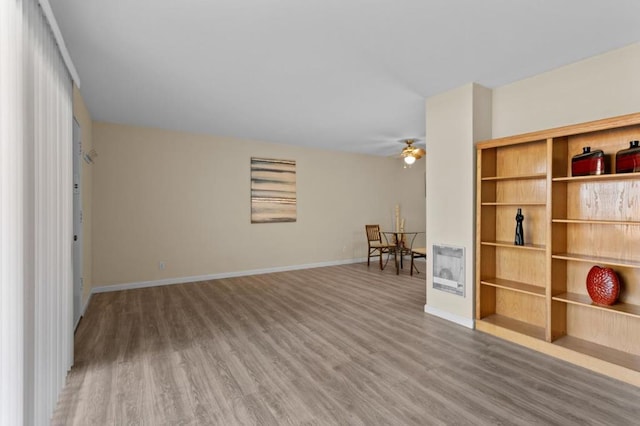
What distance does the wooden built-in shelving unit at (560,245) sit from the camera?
8.35 feet

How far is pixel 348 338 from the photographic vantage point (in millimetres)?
3102

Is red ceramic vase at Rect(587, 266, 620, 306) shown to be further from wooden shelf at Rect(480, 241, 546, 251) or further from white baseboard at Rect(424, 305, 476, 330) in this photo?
white baseboard at Rect(424, 305, 476, 330)

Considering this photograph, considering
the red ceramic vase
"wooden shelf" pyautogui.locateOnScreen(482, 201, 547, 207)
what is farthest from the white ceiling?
the red ceramic vase

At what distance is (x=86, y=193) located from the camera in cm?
430

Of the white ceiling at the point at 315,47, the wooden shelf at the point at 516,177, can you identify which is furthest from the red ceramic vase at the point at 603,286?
the white ceiling at the point at 315,47

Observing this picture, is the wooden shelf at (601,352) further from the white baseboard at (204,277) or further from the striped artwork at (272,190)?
the striped artwork at (272,190)

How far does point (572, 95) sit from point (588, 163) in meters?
0.75

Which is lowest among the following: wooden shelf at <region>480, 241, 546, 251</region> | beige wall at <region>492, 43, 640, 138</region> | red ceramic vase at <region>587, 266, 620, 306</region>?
red ceramic vase at <region>587, 266, 620, 306</region>

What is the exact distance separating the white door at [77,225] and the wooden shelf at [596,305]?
4883 millimetres

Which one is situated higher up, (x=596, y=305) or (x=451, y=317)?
(x=596, y=305)

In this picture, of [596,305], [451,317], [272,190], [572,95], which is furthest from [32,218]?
[272,190]

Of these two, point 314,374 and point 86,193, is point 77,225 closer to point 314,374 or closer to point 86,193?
point 86,193

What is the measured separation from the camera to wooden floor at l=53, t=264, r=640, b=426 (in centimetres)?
197

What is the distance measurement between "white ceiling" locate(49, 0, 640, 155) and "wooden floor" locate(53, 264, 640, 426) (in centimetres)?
265
